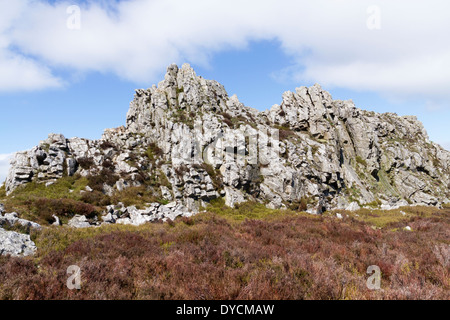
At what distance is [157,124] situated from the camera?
38562 mm

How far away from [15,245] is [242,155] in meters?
26.2

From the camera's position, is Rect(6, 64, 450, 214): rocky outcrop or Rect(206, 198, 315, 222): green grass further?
Rect(6, 64, 450, 214): rocky outcrop

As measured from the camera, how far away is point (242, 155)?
32.0 meters

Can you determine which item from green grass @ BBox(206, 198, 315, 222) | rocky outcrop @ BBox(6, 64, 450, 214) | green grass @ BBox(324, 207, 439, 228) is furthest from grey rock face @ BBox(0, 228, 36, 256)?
green grass @ BBox(324, 207, 439, 228)

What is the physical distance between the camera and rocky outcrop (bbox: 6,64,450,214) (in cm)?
2786

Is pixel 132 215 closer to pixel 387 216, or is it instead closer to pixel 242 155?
pixel 242 155

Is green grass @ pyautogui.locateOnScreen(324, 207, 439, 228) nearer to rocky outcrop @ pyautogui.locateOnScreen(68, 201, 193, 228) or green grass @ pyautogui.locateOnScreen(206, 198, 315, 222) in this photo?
green grass @ pyautogui.locateOnScreen(206, 198, 315, 222)

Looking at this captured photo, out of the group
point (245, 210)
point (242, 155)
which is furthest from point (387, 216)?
point (242, 155)

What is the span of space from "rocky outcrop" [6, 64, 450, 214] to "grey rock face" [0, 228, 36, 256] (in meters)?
9.54

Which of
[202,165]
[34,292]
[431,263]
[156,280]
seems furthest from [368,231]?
[202,165]

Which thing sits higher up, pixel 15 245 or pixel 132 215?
pixel 15 245

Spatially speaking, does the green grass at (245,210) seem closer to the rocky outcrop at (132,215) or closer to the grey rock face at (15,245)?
the rocky outcrop at (132,215)

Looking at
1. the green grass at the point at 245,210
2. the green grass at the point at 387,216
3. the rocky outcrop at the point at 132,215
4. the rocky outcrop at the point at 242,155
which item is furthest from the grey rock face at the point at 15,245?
→ the green grass at the point at 387,216
